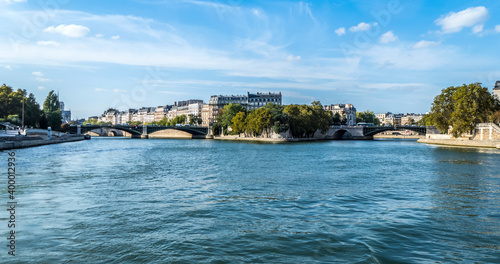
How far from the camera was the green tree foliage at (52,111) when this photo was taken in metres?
80.0

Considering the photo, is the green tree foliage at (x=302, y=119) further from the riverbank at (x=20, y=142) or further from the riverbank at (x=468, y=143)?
the riverbank at (x=20, y=142)

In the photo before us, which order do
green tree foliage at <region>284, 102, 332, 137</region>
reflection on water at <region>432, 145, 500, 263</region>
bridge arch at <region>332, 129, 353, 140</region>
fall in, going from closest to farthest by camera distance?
reflection on water at <region>432, 145, 500, 263</region> → green tree foliage at <region>284, 102, 332, 137</region> → bridge arch at <region>332, 129, 353, 140</region>

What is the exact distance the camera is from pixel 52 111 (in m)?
84.3

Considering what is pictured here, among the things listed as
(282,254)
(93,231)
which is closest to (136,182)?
(93,231)

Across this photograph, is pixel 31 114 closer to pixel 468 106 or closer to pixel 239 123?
pixel 239 123

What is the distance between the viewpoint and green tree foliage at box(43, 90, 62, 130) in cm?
8000

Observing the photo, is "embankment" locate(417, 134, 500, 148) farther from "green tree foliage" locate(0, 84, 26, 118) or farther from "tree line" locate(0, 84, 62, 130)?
"green tree foliage" locate(0, 84, 26, 118)

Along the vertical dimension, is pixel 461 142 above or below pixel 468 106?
below

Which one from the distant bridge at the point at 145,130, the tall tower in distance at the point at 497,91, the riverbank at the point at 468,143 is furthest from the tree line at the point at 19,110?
the tall tower in distance at the point at 497,91

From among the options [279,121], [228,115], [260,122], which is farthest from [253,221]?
[228,115]

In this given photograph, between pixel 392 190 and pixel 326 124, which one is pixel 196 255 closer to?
pixel 392 190

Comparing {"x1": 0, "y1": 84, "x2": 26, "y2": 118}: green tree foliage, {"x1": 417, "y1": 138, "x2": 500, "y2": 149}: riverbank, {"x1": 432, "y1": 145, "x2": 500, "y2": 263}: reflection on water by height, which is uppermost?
{"x1": 0, "y1": 84, "x2": 26, "y2": 118}: green tree foliage

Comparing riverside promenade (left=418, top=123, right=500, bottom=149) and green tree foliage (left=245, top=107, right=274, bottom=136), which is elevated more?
green tree foliage (left=245, top=107, right=274, bottom=136)

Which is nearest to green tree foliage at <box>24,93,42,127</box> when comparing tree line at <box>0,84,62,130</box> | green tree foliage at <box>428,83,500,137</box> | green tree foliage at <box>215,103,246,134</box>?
tree line at <box>0,84,62,130</box>
